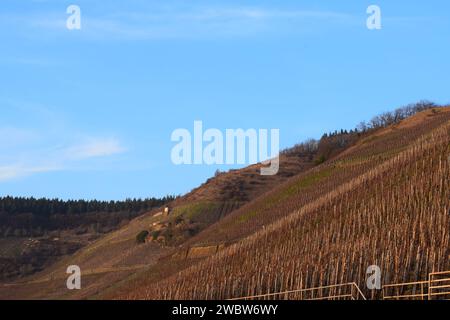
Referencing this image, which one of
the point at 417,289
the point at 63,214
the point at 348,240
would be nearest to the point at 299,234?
the point at 348,240

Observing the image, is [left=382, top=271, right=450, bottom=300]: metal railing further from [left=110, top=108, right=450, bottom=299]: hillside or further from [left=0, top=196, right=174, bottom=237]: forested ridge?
[left=0, top=196, right=174, bottom=237]: forested ridge

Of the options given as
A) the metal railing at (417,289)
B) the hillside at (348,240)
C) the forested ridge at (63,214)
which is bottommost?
the metal railing at (417,289)

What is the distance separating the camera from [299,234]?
48969 millimetres

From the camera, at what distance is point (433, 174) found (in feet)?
151

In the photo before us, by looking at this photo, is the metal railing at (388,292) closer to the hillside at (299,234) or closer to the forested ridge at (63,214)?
the hillside at (299,234)

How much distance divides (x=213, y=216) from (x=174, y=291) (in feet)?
156

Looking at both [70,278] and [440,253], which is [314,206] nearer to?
[440,253]

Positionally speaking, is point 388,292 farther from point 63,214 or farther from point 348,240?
point 63,214

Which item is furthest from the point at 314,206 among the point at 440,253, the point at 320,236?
the point at 440,253

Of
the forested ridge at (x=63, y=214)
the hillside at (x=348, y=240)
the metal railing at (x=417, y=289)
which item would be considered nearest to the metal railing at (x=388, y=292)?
the metal railing at (x=417, y=289)

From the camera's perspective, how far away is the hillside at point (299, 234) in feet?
116

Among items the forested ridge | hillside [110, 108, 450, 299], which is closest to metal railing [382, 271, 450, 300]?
hillside [110, 108, 450, 299]

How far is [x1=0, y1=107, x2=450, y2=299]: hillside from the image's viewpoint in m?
35.4
